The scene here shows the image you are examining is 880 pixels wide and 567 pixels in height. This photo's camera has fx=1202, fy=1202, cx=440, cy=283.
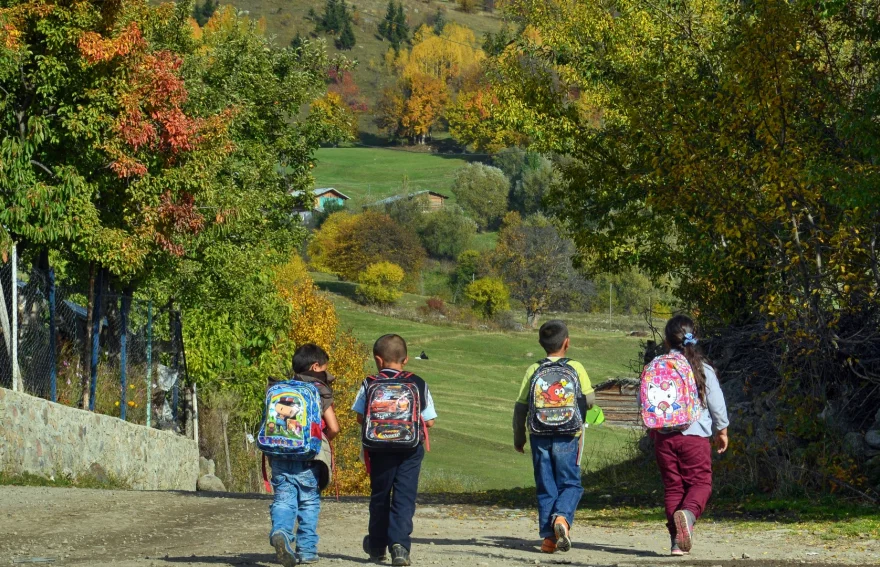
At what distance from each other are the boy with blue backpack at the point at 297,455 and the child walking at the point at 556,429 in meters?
1.51

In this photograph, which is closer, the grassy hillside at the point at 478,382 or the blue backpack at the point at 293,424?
the blue backpack at the point at 293,424

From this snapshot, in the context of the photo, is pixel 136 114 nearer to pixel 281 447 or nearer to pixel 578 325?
pixel 281 447

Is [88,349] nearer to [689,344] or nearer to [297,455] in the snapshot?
[297,455]

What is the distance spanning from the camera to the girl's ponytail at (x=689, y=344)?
29.0ft

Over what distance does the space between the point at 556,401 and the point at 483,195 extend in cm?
13844

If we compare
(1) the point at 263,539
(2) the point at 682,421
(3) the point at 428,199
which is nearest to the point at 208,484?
(1) the point at 263,539

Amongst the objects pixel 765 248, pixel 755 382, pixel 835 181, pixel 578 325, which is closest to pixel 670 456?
pixel 835 181

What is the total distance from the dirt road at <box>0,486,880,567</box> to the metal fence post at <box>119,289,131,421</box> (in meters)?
6.21

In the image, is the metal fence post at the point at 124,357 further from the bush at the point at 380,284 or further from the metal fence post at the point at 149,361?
the bush at the point at 380,284

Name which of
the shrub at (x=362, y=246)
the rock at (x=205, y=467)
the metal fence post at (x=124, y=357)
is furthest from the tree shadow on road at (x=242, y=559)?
the shrub at (x=362, y=246)

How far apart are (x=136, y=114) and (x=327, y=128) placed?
16.3 meters

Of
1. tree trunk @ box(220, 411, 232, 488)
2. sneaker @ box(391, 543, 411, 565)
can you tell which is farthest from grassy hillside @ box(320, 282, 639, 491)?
sneaker @ box(391, 543, 411, 565)

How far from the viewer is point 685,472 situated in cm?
881

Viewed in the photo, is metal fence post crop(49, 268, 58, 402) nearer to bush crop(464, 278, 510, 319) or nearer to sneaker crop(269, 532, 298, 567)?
sneaker crop(269, 532, 298, 567)
